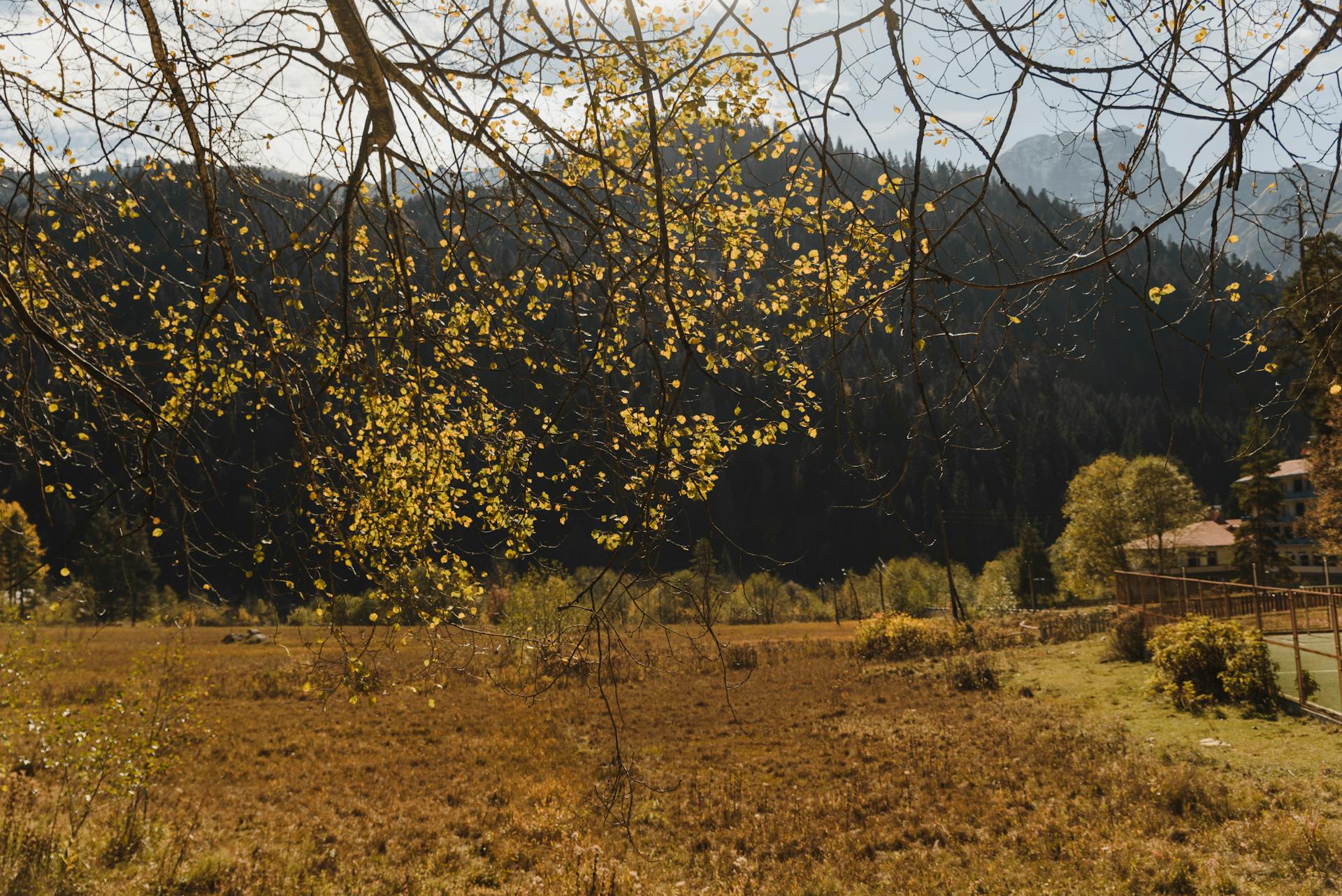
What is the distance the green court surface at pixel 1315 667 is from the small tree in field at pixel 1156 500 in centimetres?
2611

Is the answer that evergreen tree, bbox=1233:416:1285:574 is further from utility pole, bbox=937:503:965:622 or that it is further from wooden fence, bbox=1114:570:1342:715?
utility pole, bbox=937:503:965:622

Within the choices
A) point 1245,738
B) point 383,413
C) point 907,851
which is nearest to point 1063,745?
point 1245,738

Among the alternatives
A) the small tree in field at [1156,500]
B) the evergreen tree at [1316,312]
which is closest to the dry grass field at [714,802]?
the evergreen tree at [1316,312]

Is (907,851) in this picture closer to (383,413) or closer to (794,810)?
(794,810)

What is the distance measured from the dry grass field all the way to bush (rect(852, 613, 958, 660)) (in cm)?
904

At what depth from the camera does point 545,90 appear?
324 centimetres

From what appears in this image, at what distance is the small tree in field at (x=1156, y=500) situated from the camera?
46.3 m

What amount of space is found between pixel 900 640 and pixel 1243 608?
10777mm

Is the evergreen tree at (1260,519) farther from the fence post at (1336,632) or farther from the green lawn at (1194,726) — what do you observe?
the fence post at (1336,632)

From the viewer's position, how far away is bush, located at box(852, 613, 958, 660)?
29.0 metres

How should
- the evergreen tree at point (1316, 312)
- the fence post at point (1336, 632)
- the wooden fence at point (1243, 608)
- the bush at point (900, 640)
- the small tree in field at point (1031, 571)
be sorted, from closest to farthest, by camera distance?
the evergreen tree at point (1316, 312)
the fence post at point (1336, 632)
the wooden fence at point (1243, 608)
the bush at point (900, 640)
the small tree in field at point (1031, 571)

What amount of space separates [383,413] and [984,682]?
63.2 ft

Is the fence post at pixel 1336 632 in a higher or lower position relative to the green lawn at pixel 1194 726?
higher

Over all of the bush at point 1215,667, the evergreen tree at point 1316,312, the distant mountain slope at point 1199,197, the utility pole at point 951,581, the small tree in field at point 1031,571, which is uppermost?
the distant mountain slope at point 1199,197
